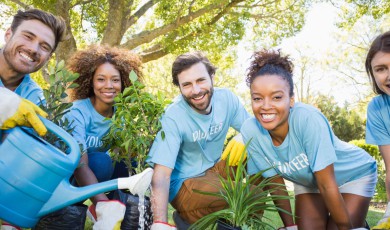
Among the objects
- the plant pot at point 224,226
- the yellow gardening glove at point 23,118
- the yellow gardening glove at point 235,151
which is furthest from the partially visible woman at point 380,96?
the yellow gardening glove at point 23,118

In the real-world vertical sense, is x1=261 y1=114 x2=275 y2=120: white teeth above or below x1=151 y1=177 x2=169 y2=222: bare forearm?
above

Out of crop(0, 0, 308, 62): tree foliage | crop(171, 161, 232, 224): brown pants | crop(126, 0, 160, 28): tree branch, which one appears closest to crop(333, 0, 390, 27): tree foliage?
crop(0, 0, 308, 62): tree foliage

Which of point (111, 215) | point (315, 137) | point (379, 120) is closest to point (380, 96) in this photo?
point (379, 120)

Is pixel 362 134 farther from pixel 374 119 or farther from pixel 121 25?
pixel 374 119

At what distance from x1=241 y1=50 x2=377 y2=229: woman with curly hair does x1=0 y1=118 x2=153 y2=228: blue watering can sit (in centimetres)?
89

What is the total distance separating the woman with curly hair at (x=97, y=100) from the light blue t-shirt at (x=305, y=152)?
→ 947 millimetres

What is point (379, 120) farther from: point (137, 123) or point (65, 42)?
point (65, 42)

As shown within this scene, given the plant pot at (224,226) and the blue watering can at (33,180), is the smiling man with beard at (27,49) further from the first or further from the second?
the plant pot at (224,226)

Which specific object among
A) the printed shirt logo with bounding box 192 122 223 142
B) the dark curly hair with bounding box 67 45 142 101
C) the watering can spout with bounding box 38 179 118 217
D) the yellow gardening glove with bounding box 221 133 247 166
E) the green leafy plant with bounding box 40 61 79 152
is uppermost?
the dark curly hair with bounding box 67 45 142 101

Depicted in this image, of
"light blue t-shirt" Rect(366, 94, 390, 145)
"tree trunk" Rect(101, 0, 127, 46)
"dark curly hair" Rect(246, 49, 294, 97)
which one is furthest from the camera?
"tree trunk" Rect(101, 0, 127, 46)

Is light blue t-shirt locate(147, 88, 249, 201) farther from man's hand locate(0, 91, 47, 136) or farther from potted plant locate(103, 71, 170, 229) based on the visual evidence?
man's hand locate(0, 91, 47, 136)

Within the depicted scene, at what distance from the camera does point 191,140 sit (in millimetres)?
2670

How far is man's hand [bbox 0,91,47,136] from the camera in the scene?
1.84m

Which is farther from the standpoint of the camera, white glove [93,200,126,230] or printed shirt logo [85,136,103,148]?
printed shirt logo [85,136,103,148]
